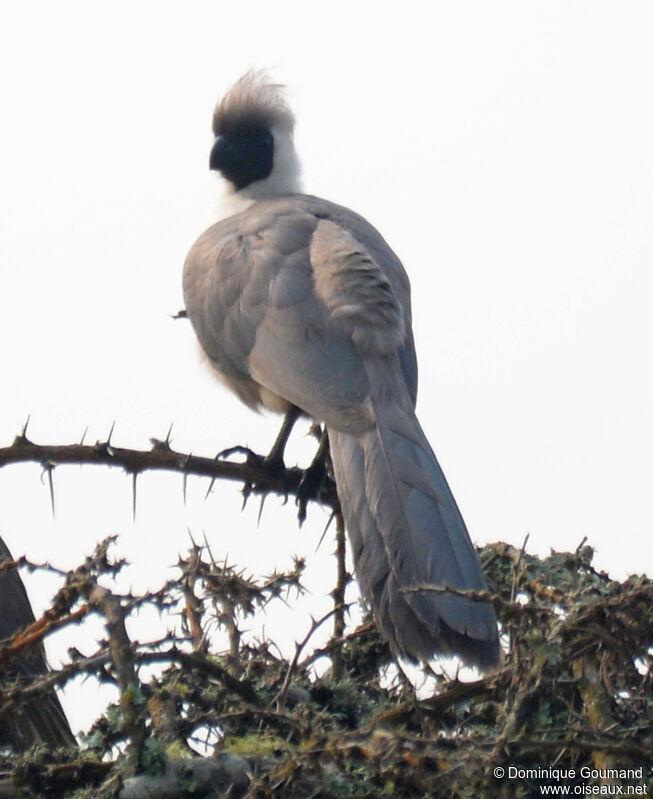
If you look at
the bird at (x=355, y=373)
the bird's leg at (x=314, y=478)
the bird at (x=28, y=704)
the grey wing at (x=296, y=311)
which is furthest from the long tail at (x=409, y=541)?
the bird at (x=28, y=704)

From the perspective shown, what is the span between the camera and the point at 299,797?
2.78 metres

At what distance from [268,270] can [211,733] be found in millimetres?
2778

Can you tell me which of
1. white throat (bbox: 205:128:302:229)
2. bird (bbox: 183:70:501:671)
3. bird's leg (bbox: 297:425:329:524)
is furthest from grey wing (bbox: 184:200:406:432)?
white throat (bbox: 205:128:302:229)

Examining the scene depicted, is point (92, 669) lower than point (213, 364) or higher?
lower

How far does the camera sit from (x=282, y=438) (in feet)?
19.0

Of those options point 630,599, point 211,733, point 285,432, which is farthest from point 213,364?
point 630,599

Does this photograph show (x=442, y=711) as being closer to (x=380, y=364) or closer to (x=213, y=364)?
(x=380, y=364)

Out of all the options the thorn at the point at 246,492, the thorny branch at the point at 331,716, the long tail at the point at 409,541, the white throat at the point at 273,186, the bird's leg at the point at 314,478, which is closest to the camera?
the thorny branch at the point at 331,716

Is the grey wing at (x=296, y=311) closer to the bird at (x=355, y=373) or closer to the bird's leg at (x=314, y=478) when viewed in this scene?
the bird at (x=355, y=373)

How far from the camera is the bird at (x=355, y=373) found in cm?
392

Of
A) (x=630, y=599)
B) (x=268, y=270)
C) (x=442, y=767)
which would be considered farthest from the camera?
(x=268, y=270)

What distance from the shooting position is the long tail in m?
3.85

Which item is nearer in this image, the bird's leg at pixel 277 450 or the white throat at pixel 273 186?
the bird's leg at pixel 277 450

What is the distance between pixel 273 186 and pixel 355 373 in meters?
2.74
